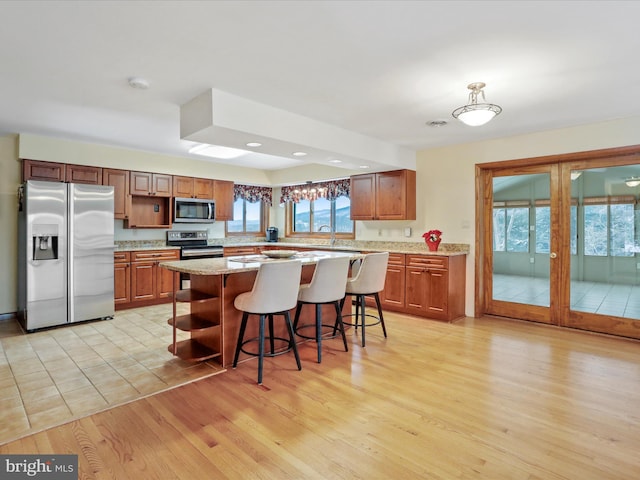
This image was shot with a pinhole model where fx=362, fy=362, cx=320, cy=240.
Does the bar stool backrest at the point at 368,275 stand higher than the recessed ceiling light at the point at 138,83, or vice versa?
the recessed ceiling light at the point at 138,83

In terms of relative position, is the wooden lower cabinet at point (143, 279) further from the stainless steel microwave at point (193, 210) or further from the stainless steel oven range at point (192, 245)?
the stainless steel microwave at point (193, 210)

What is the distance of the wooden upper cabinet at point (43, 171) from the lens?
470cm

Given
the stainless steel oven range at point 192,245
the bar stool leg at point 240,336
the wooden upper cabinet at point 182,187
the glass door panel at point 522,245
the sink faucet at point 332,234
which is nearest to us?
the bar stool leg at point 240,336

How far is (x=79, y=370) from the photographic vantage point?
Answer: 3.14 meters

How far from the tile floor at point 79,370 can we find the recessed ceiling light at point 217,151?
2682 mm

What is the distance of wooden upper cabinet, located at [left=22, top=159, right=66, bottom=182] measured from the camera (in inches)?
185

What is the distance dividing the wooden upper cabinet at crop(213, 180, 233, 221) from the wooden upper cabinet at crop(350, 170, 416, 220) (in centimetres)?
240

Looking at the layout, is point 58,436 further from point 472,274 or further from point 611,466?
point 472,274

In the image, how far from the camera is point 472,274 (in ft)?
16.5

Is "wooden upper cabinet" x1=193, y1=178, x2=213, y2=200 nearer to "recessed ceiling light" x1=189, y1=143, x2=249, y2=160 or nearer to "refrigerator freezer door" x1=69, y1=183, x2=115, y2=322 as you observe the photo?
"recessed ceiling light" x1=189, y1=143, x2=249, y2=160

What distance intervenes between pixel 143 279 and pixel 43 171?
1.93 meters

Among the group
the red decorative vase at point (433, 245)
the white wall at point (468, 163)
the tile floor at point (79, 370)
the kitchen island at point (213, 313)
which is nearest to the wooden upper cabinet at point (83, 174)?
the tile floor at point (79, 370)

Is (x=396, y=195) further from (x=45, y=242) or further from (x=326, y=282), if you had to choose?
(x=45, y=242)

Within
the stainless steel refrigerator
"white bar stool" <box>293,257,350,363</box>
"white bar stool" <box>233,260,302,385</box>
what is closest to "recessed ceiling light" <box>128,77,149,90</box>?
"white bar stool" <box>233,260,302,385</box>
